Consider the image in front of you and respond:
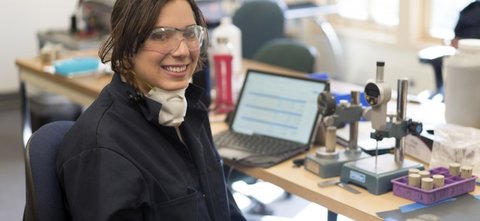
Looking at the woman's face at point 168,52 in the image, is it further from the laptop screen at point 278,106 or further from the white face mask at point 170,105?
the laptop screen at point 278,106

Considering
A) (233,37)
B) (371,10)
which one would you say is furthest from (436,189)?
(371,10)

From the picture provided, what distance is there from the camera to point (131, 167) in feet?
4.59

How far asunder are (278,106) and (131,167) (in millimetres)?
892

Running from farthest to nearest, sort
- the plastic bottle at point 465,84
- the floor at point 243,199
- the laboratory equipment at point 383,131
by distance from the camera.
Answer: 1. the floor at point 243,199
2. the plastic bottle at point 465,84
3. the laboratory equipment at point 383,131

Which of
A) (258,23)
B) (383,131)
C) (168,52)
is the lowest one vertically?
(383,131)

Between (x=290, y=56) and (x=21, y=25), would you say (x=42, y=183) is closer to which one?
(x=290, y=56)

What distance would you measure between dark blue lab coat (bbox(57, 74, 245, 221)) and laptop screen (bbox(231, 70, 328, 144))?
1.80 feet

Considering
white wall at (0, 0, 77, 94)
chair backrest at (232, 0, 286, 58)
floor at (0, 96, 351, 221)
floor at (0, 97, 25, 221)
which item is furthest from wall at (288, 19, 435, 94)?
floor at (0, 97, 25, 221)

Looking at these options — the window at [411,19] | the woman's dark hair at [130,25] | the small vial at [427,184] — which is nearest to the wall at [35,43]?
the window at [411,19]

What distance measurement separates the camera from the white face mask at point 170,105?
1.52m

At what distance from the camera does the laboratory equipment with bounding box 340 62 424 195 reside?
1743 mm

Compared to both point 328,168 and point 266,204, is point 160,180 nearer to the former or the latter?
point 328,168

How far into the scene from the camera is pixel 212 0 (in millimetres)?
3793

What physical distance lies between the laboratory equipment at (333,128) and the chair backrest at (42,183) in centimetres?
72
